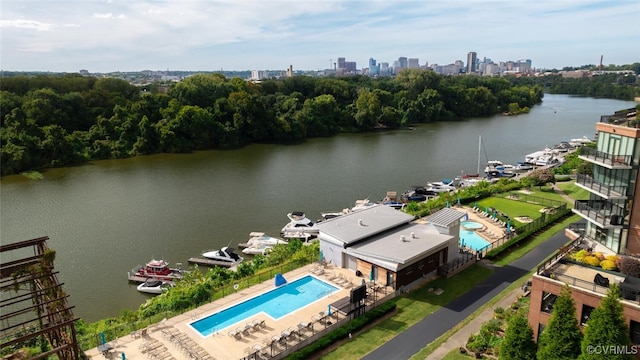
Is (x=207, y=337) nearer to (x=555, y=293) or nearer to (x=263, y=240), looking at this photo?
(x=263, y=240)

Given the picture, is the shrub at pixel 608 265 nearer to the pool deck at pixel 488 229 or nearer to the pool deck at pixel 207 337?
the pool deck at pixel 207 337

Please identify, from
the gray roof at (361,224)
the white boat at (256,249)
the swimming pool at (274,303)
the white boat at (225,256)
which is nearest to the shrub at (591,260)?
the gray roof at (361,224)

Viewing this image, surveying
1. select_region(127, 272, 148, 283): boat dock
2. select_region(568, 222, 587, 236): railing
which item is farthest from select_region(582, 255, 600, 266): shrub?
select_region(127, 272, 148, 283): boat dock

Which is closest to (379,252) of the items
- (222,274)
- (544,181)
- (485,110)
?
(222,274)

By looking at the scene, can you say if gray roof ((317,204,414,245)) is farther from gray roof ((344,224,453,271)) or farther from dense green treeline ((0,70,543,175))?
dense green treeline ((0,70,543,175))

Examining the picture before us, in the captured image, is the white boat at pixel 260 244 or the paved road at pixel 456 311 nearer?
the paved road at pixel 456 311
